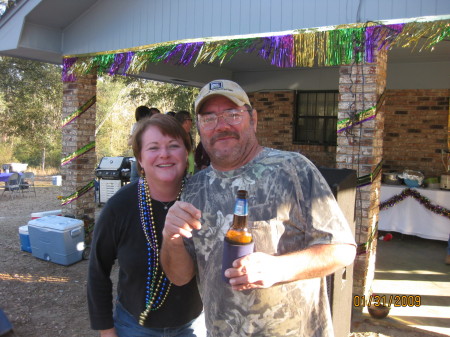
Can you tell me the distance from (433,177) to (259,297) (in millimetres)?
7896

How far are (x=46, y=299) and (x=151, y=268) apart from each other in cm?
379

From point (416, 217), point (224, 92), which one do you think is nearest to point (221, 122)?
point (224, 92)

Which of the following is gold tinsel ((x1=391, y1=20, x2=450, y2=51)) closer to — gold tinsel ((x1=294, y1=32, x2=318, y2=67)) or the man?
gold tinsel ((x1=294, y1=32, x2=318, y2=67))

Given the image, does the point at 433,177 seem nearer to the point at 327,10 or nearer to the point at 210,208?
the point at 327,10

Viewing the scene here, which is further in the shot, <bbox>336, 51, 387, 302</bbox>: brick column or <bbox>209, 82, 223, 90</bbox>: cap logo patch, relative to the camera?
<bbox>336, 51, 387, 302</bbox>: brick column

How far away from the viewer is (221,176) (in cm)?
169

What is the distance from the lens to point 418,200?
7.39 meters


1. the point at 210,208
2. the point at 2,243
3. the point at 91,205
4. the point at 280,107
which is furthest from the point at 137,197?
the point at 280,107

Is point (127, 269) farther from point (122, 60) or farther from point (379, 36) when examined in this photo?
point (122, 60)

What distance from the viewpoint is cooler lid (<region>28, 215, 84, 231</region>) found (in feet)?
19.3

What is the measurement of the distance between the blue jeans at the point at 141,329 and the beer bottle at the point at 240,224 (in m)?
0.79

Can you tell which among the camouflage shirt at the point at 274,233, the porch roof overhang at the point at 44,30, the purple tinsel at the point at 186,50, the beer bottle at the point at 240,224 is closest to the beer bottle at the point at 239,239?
the beer bottle at the point at 240,224

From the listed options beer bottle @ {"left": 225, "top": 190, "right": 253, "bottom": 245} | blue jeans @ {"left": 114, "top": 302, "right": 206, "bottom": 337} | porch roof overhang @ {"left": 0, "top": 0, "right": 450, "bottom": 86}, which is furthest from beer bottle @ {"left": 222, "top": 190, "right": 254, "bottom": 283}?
porch roof overhang @ {"left": 0, "top": 0, "right": 450, "bottom": 86}

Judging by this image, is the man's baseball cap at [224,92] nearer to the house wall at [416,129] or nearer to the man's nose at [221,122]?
the man's nose at [221,122]
